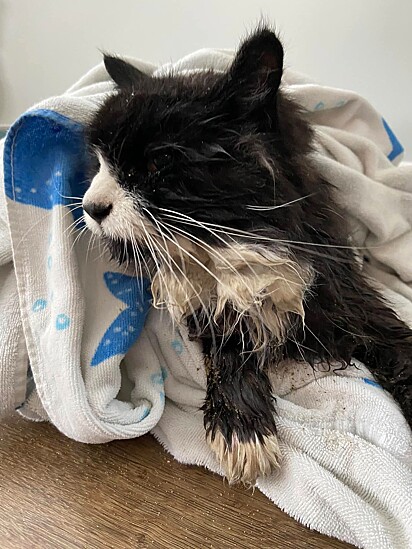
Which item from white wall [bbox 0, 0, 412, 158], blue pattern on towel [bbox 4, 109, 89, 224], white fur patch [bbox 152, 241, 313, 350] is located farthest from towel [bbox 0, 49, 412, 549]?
white wall [bbox 0, 0, 412, 158]

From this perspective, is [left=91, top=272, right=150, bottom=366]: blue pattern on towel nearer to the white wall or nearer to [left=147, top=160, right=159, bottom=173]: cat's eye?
[left=147, top=160, right=159, bottom=173]: cat's eye

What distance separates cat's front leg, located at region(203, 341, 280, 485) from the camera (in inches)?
33.0

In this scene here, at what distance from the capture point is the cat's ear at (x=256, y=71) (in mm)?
783

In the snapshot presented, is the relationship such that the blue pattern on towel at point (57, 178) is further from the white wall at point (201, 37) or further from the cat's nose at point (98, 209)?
the white wall at point (201, 37)

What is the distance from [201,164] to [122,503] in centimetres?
52

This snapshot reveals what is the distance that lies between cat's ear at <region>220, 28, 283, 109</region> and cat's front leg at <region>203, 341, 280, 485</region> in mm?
408

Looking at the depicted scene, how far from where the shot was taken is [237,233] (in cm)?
80

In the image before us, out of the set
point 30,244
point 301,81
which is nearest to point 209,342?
point 30,244

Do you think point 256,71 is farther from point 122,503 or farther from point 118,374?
point 122,503

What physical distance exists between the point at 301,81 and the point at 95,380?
0.90m

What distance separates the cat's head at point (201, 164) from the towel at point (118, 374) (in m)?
0.16

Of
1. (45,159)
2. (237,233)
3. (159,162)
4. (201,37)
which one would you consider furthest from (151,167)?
(201,37)

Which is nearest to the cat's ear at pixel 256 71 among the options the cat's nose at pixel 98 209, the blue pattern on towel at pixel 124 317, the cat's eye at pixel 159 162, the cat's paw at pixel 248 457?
the cat's eye at pixel 159 162

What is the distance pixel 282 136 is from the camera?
2.85 ft
